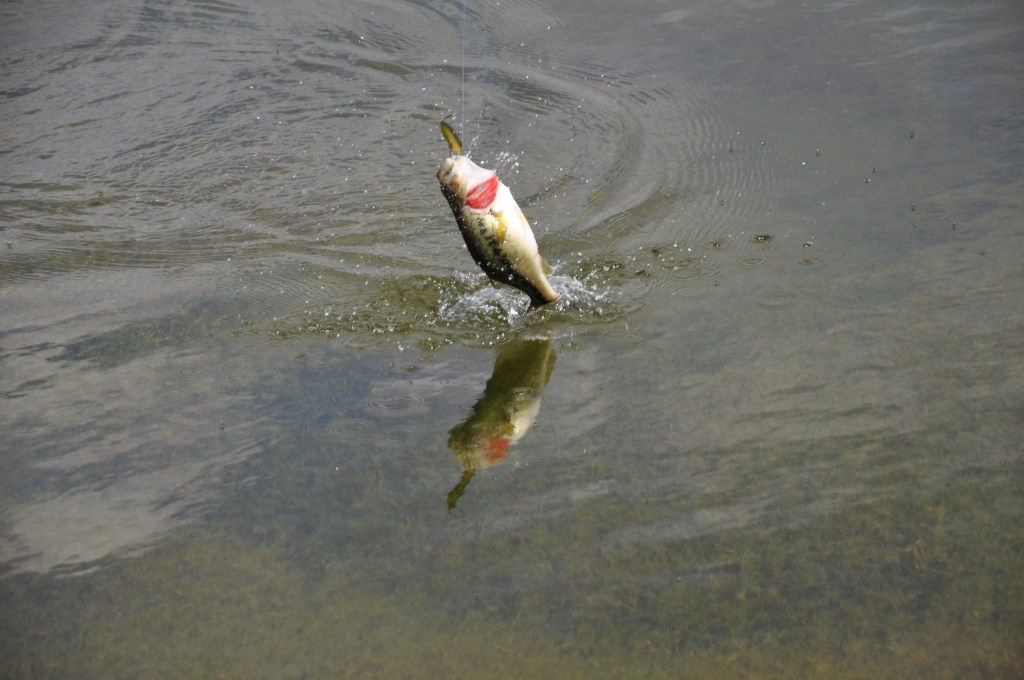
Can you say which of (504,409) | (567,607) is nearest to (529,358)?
(504,409)

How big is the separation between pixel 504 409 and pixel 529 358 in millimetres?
416

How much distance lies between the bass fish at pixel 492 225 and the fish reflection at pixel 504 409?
0.31 m

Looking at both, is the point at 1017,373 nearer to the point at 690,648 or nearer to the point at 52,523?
the point at 690,648

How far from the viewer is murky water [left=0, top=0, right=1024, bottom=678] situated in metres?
3.33

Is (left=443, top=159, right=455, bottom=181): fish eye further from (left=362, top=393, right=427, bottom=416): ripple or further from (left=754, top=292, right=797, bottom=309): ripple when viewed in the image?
(left=754, top=292, right=797, bottom=309): ripple

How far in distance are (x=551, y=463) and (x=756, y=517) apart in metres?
0.81

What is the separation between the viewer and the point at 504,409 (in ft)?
14.1

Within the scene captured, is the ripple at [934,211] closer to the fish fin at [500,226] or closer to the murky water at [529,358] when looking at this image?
the murky water at [529,358]

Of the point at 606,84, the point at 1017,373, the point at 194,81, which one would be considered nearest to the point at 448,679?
the point at 1017,373

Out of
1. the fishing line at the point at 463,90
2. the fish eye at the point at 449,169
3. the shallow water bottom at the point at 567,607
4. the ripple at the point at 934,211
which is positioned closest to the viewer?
the shallow water bottom at the point at 567,607

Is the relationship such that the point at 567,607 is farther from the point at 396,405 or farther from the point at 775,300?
the point at 775,300

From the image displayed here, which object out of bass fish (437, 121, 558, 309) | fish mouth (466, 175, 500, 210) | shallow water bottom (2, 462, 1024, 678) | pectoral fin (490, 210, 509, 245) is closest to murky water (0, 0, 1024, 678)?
shallow water bottom (2, 462, 1024, 678)

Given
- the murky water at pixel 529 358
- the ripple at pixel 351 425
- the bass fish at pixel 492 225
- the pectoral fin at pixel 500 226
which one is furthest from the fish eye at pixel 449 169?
the ripple at pixel 351 425

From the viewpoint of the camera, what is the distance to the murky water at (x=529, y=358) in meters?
3.33
